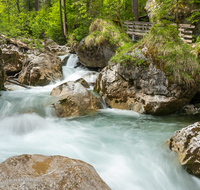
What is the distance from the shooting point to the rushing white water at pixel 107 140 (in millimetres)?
2770

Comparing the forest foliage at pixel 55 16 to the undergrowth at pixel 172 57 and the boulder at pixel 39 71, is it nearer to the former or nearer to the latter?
the boulder at pixel 39 71

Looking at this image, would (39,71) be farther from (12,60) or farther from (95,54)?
(95,54)

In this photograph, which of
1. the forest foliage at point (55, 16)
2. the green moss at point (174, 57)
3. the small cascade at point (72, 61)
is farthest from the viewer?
the small cascade at point (72, 61)

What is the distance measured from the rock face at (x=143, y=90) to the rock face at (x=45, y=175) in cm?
432

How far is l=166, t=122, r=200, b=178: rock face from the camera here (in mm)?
2580

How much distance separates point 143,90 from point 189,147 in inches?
131

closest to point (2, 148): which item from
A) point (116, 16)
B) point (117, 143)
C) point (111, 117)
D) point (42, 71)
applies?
point (117, 143)

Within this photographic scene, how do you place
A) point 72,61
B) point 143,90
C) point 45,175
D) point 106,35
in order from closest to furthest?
point 45,175 → point 143,90 → point 106,35 → point 72,61

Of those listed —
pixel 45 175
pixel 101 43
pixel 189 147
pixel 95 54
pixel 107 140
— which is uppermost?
pixel 101 43

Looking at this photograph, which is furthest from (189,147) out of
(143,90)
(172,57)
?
(172,57)

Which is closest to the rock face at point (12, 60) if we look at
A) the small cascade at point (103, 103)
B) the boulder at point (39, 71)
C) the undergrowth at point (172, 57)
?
the boulder at point (39, 71)

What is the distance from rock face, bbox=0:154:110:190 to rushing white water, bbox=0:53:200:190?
0.86 meters

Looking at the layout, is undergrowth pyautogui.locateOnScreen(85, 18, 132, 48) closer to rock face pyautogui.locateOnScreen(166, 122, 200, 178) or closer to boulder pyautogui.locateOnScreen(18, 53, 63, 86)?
boulder pyautogui.locateOnScreen(18, 53, 63, 86)

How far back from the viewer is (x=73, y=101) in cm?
566
